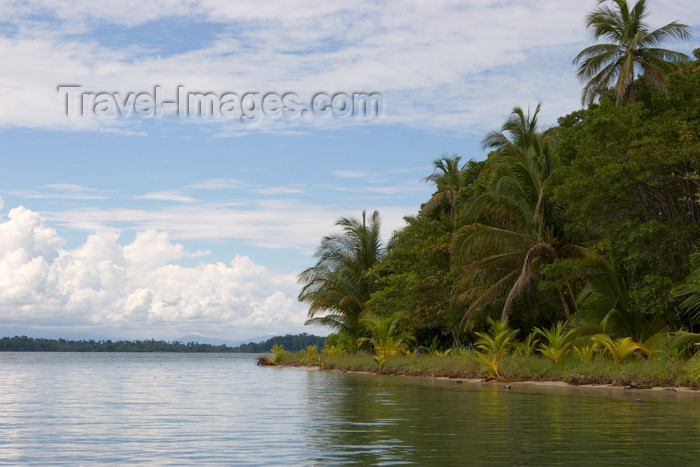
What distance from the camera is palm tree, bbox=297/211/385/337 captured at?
1890 inches

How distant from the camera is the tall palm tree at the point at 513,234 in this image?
3028cm

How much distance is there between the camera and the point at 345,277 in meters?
48.2

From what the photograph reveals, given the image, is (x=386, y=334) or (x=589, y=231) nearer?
(x=589, y=231)

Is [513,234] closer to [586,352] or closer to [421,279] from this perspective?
[586,352]

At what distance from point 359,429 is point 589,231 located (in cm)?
2071

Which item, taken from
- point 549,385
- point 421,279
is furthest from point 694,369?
point 421,279

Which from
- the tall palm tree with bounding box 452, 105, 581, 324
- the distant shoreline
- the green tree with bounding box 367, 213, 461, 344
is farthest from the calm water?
the green tree with bounding box 367, 213, 461, 344

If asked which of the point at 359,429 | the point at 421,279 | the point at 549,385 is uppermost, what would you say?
the point at 421,279

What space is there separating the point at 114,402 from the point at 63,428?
6440 millimetres

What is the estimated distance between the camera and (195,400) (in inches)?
778

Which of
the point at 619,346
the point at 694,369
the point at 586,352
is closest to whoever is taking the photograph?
the point at 694,369

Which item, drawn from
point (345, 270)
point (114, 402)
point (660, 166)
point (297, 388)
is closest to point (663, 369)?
point (660, 166)

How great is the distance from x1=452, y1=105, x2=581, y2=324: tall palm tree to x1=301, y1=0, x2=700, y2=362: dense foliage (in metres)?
0.06

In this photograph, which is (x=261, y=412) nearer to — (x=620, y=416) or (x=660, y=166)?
(x=620, y=416)
